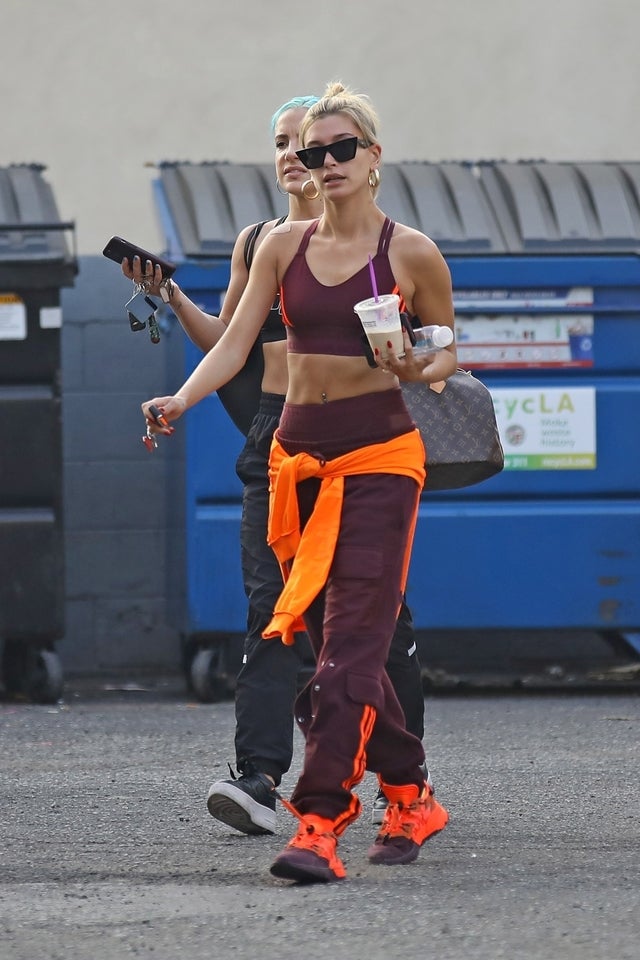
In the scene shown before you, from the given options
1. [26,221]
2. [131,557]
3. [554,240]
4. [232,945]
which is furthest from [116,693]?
[232,945]

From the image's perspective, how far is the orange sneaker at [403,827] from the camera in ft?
12.9

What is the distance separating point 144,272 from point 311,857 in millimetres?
1426

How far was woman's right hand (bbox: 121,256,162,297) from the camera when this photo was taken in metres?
4.27

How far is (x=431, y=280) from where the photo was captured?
3.93m

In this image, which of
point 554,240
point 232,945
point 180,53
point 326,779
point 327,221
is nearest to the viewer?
point 232,945

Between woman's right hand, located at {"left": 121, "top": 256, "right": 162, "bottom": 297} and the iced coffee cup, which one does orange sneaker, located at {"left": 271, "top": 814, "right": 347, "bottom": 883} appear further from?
woman's right hand, located at {"left": 121, "top": 256, "right": 162, "bottom": 297}

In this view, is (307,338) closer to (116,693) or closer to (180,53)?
(116,693)

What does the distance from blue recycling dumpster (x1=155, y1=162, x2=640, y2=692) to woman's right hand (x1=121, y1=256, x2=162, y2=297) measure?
351cm

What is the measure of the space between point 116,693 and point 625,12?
15.0ft

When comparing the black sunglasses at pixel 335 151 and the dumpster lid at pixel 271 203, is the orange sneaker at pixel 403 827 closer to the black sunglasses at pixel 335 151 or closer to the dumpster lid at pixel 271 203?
the black sunglasses at pixel 335 151

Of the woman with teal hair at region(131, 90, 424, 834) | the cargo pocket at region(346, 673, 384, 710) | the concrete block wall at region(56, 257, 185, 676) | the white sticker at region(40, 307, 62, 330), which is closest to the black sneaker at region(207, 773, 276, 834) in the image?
the woman with teal hair at region(131, 90, 424, 834)

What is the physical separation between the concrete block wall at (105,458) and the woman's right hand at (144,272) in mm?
4732

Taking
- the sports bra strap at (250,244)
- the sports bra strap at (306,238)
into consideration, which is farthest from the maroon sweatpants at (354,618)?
the sports bra strap at (250,244)

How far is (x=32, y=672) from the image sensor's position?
789 cm
